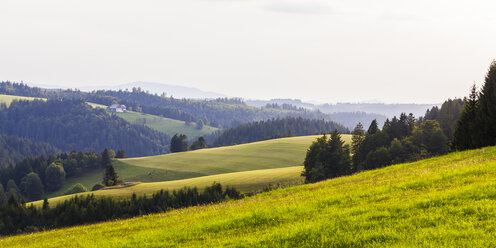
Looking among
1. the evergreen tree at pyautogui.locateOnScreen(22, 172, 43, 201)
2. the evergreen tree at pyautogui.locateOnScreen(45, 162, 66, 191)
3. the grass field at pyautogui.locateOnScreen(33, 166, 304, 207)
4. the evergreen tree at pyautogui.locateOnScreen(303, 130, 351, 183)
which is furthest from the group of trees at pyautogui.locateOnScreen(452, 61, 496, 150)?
the evergreen tree at pyautogui.locateOnScreen(22, 172, 43, 201)

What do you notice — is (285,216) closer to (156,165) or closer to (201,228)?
(201,228)

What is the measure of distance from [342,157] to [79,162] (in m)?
140

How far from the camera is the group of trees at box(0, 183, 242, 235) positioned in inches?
2884

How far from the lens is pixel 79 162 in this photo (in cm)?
18125

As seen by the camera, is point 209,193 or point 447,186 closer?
point 447,186

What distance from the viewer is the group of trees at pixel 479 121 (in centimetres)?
4203

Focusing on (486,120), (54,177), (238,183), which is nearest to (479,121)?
(486,120)

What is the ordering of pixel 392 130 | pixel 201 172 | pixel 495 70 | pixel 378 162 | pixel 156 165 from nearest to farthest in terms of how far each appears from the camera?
1. pixel 495 70
2. pixel 378 162
3. pixel 392 130
4. pixel 201 172
5. pixel 156 165

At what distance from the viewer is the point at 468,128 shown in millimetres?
46531

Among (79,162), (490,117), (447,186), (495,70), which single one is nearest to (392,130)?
(495,70)

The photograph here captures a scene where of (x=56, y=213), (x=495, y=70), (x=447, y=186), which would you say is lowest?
(x=56, y=213)

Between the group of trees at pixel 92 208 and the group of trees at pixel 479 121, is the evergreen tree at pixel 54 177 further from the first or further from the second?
the group of trees at pixel 479 121

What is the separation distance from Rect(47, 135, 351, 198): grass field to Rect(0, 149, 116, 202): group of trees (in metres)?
→ 5.45

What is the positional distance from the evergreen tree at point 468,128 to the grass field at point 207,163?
87703 millimetres
